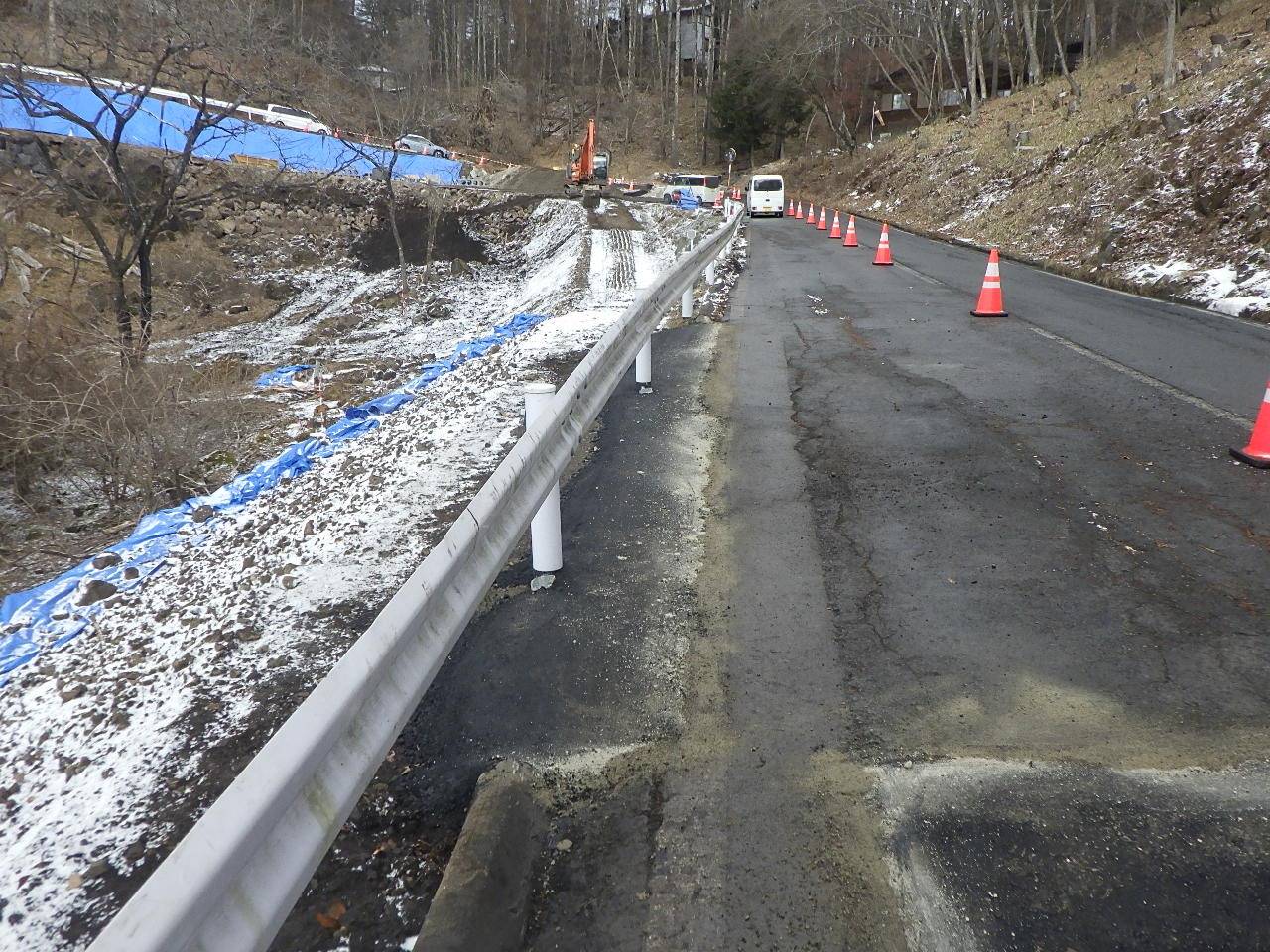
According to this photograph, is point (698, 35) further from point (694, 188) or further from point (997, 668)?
point (997, 668)

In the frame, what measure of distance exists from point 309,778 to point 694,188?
4575cm

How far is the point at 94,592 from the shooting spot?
15.0ft

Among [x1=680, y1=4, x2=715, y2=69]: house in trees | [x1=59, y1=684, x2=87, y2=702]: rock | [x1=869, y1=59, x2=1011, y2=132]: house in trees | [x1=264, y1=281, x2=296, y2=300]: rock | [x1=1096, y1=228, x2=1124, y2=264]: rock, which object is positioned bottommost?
[x1=264, y1=281, x2=296, y2=300]: rock

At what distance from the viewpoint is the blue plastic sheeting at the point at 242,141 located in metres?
→ 30.1

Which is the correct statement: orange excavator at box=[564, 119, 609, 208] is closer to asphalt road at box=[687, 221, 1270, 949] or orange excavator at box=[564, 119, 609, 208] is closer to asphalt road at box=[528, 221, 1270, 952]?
asphalt road at box=[687, 221, 1270, 949]

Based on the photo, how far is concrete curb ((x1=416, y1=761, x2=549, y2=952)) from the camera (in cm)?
221

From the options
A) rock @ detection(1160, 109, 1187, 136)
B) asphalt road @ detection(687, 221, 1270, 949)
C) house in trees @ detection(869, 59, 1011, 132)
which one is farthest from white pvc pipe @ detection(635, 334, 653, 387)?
house in trees @ detection(869, 59, 1011, 132)

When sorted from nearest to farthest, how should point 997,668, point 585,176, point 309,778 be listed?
1. point 309,778
2. point 997,668
3. point 585,176

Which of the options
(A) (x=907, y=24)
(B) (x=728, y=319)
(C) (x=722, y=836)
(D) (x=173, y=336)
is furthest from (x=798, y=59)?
(C) (x=722, y=836)

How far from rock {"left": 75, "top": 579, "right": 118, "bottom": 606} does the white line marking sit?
7416 millimetres

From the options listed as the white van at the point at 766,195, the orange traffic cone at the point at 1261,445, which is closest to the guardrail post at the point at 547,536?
the orange traffic cone at the point at 1261,445

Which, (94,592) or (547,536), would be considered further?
(94,592)

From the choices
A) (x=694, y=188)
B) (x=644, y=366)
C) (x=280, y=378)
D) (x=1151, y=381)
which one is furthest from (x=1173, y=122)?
(x=694, y=188)

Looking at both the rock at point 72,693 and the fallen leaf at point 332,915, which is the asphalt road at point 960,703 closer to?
the fallen leaf at point 332,915
